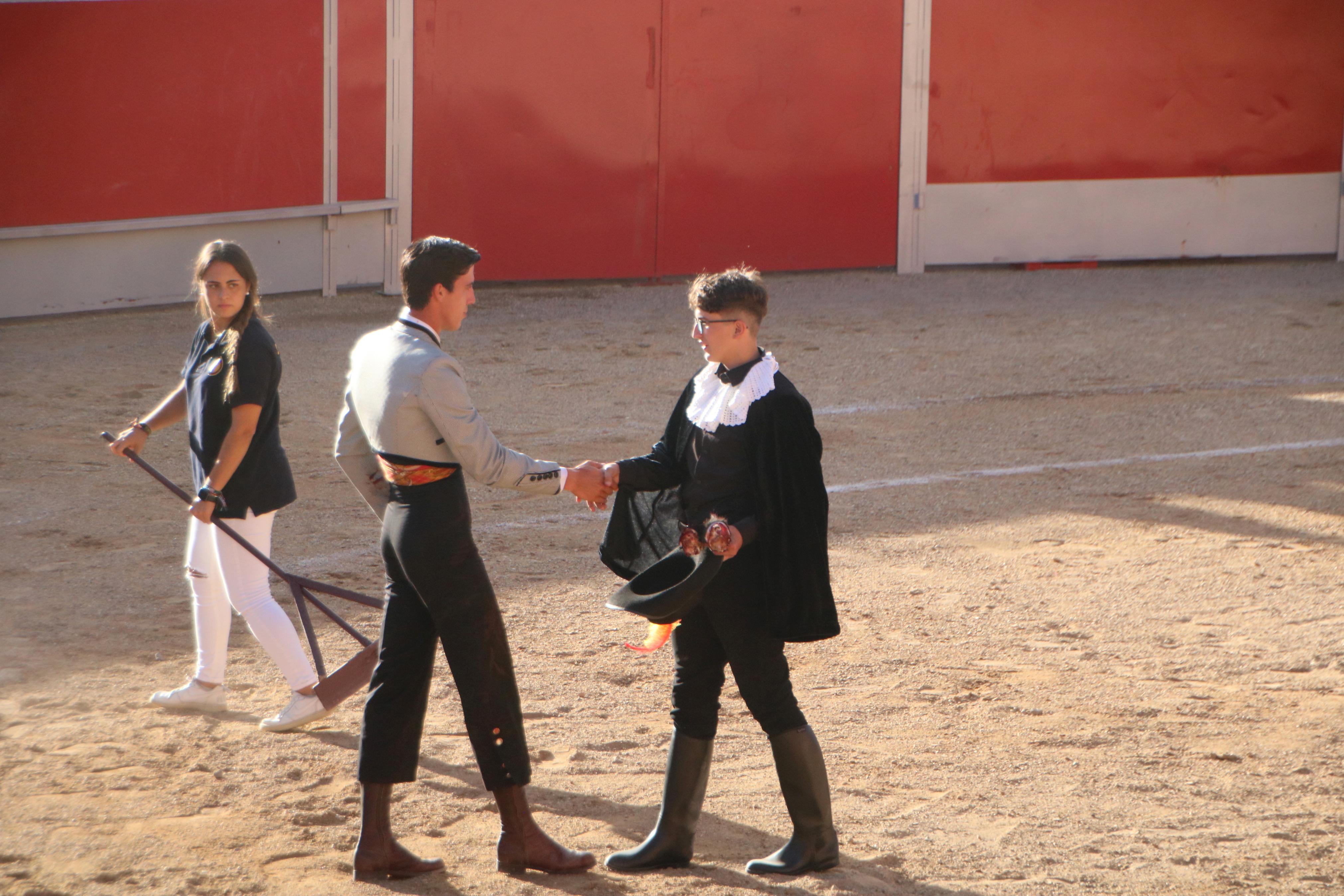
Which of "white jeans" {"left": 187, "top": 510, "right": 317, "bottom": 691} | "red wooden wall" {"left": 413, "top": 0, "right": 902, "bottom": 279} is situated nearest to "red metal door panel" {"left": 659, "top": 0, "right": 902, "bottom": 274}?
"red wooden wall" {"left": 413, "top": 0, "right": 902, "bottom": 279}

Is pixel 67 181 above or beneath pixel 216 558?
above

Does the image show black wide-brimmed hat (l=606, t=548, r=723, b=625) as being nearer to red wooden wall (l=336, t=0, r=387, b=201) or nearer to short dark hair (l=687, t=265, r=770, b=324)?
short dark hair (l=687, t=265, r=770, b=324)

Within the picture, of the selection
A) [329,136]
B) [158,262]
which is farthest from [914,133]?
[158,262]

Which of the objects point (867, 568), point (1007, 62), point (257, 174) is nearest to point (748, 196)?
point (1007, 62)

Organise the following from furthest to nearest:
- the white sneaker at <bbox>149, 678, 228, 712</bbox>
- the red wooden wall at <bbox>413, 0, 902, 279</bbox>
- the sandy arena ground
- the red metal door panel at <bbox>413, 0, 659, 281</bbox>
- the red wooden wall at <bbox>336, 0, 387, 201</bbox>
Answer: the red wooden wall at <bbox>413, 0, 902, 279</bbox>
the red metal door panel at <bbox>413, 0, 659, 281</bbox>
the red wooden wall at <bbox>336, 0, 387, 201</bbox>
the white sneaker at <bbox>149, 678, 228, 712</bbox>
the sandy arena ground

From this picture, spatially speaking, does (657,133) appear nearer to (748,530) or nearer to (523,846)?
(748,530)

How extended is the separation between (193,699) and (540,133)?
31.2ft

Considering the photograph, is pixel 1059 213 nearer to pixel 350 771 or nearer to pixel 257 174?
pixel 257 174

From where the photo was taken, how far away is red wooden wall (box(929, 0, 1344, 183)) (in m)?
15.3

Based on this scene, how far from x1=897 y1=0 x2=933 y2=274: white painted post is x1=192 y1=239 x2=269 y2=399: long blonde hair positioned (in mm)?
11086

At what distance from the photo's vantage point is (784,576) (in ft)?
13.2

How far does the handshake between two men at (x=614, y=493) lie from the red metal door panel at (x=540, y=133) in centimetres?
967

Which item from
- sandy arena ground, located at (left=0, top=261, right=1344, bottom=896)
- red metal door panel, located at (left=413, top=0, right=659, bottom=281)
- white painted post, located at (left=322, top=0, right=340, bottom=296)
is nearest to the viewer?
sandy arena ground, located at (left=0, top=261, right=1344, bottom=896)

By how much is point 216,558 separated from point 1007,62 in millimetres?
12189
